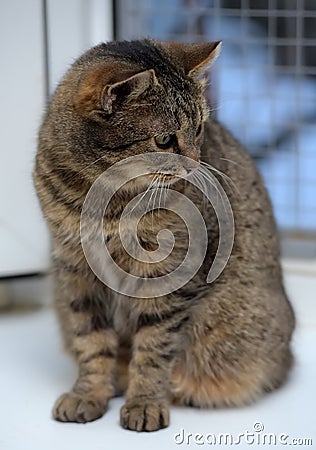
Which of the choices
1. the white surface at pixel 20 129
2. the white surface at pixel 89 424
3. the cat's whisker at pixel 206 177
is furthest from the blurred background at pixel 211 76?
the cat's whisker at pixel 206 177

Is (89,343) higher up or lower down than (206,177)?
lower down

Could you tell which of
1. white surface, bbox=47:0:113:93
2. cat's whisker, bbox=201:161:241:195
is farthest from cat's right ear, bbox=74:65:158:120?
white surface, bbox=47:0:113:93

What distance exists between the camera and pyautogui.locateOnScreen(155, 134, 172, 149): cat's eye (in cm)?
137

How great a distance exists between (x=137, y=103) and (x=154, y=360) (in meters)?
0.44

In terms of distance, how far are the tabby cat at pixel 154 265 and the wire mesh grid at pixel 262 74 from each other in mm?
327

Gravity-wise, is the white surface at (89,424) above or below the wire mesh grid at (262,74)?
below

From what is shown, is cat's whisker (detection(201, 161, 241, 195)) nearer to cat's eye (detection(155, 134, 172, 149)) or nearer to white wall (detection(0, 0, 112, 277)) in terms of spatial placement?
cat's eye (detection(155, 134, 172, 149))

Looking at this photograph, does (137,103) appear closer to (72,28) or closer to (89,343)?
(89,343)

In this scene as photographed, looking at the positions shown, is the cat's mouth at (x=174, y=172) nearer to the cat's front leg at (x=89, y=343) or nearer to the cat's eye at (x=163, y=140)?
the cat's eye at (x=163, y=140)

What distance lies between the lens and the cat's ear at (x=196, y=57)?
1451 mm

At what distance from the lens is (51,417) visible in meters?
1.55

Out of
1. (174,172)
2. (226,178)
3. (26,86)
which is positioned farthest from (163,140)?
(26,86)

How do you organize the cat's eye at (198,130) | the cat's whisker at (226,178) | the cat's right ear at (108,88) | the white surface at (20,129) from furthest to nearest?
the white surface at (20,129)
the cat's whisker at (226,178)
the cat's eye at (198,130)
the cat's right ear at (108,88)

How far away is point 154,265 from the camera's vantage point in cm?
149
